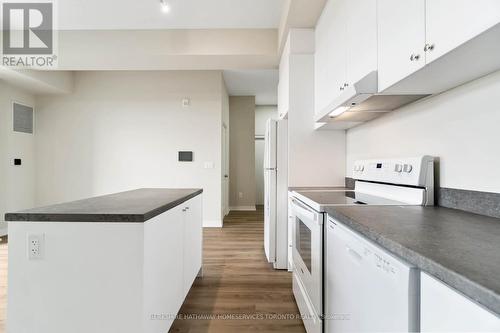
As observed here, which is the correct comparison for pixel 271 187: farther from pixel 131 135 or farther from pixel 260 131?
pixel 260 131

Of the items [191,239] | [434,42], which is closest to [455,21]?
[434,42]

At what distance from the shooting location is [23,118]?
443cm

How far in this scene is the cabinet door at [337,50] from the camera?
1.91 meters

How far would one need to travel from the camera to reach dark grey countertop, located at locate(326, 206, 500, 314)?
511 mm

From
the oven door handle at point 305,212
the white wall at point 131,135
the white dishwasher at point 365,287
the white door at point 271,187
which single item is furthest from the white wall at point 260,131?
the white dishwasher at point 365,287

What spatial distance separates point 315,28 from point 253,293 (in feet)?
8.37

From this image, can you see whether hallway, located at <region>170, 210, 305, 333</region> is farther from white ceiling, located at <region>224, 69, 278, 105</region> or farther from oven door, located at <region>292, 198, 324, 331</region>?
white ceiling, located at <region>224, 69, 278, 105</region>

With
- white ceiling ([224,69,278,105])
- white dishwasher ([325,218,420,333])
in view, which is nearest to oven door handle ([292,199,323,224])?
white dishwasher ([325,218,420,333])

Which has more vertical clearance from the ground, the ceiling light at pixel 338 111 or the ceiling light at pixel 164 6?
the ceiling light at pixel 164 6

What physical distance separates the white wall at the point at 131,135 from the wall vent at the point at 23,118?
0.14 meters

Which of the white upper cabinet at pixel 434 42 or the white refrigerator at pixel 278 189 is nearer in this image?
the white upper cabinet at pixel 434 42

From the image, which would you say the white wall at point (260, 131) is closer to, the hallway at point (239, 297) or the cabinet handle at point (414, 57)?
the hallway at point (239, 297)

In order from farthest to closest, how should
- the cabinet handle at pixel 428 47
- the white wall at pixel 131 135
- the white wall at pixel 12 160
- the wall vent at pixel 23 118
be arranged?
1. the white wall at pixel 131 135
2. the wall vent at pixel 23 118
3. the white wall at pixel 12 160
4. the cabinet handle at pixel 428 47

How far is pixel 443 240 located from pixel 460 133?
2.58ft
